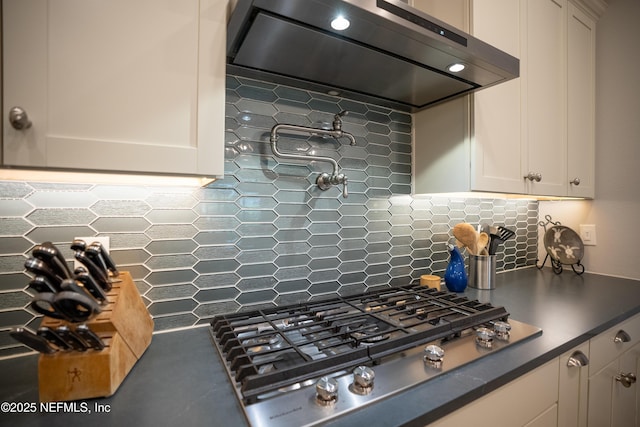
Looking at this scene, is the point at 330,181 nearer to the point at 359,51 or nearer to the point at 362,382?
the point at 359,51

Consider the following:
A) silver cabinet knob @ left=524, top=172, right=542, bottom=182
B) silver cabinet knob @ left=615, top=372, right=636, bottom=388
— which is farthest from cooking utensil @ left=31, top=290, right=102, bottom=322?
silver cabinet knob @ left=615, top=372, right=636, bottom=388

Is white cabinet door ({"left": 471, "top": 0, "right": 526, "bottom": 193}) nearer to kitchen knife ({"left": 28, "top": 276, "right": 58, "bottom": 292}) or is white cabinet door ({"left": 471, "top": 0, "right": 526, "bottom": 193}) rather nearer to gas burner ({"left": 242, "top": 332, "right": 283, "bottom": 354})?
gas burner ({"left": 242, "top": 332, "right": 283, "bottom": 354})

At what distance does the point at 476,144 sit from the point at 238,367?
1137 mm

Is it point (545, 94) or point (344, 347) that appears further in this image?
point (545, 94)

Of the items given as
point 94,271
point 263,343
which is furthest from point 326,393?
point 94,271

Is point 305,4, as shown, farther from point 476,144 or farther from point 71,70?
point 476,144

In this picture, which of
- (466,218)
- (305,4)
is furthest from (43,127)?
(466,218)

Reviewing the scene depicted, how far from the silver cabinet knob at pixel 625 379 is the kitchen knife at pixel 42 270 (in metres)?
1.81

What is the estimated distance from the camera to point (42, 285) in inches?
22.8

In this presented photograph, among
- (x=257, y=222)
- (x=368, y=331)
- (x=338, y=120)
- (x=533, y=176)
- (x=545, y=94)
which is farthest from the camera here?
(x=545, y=94)

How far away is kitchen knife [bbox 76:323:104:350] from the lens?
0.59 meters

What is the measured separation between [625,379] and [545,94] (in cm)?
128

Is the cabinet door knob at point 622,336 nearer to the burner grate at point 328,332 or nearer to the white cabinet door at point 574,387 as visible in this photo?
the white cabinet door at point 574,387

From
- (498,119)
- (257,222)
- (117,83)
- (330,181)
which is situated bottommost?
(257,222)
